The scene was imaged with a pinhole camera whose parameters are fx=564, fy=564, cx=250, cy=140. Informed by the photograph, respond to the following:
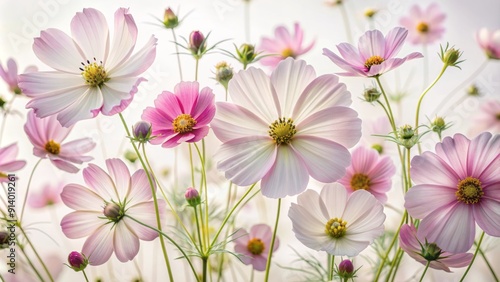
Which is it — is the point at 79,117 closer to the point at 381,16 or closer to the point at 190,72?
the point at 190,72

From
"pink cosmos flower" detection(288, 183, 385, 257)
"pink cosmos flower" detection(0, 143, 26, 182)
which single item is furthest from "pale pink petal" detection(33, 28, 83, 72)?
"pink cosmos flower" detection(288, 183, 385, 257)

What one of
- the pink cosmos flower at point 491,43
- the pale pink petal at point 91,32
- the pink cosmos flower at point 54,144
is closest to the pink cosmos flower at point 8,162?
the pink cosmos flower at point 54,144

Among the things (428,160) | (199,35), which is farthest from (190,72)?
(428,160)

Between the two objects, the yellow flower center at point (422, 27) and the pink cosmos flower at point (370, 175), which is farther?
the yellow flower center at point (422, 27)

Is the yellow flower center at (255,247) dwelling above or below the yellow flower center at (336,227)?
below

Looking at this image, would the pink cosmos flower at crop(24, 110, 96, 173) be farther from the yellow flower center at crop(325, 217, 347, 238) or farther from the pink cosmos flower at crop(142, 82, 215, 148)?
the yellow flower center at crop(325, 217, 347, 238)

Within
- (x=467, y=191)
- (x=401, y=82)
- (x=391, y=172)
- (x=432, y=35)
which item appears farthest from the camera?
(x=401, y=82)

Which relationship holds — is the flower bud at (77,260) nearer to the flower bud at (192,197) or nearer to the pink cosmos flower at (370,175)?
the flower bud at (192,197)

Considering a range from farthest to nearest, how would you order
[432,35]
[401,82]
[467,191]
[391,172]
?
[401,82]
[432,35]
[391,172]
[467,191]
